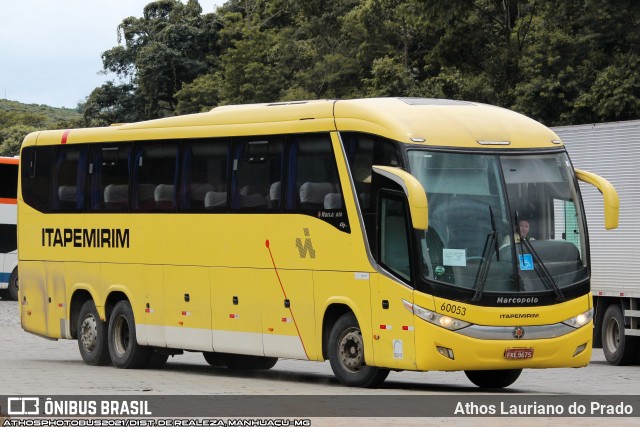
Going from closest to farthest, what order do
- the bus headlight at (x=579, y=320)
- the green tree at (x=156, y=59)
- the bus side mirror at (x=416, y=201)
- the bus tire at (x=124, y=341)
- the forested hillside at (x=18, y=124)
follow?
the bus side mirror at (x=416, y=201) → the bus headlight at (x=579, y=320) → the bus tire at (x=124, y=341) → the green tree at (x=156, y=59) → the forested hillside at (x=18, y=124)

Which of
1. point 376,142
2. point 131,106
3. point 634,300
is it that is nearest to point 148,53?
point 131,106

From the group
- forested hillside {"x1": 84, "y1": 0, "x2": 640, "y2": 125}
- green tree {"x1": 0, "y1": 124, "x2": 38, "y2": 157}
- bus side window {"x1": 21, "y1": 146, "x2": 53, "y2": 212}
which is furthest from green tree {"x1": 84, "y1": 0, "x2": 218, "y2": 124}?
bus side window {"x1": 21, "y1": 146, "x2": 53, "y2": 212}

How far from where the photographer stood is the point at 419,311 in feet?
56.0

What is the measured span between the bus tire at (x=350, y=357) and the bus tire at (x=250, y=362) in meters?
4.32

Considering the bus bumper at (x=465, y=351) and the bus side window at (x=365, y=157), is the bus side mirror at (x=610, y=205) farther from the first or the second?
the bus side window at (x=365, y=157)

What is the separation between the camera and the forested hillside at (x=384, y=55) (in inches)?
1657

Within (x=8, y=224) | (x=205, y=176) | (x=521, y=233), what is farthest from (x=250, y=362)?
(x=8, y=224)

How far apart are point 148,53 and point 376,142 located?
195 ft

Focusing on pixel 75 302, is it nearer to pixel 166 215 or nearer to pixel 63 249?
pixel 63 249

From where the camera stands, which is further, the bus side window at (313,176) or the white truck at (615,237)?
the white truck at (615,237)

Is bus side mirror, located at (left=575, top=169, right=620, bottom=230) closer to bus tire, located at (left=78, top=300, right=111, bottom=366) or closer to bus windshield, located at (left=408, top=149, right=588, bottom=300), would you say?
bus windshield, located at (left=408, top=149, right=588, bottom=300)

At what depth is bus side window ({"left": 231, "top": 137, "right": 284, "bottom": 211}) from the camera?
19547 mm

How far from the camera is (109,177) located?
23094 millimetres

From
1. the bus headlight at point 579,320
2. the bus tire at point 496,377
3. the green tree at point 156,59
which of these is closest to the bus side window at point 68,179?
the bus tire at point 496,377
